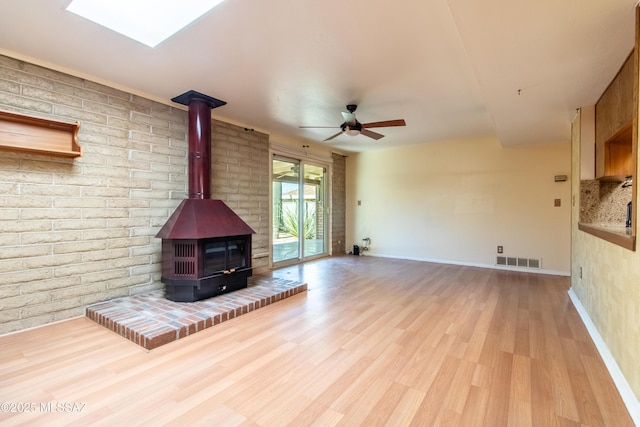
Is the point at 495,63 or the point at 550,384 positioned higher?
the point at 495,63

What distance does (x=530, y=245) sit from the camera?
4.93m

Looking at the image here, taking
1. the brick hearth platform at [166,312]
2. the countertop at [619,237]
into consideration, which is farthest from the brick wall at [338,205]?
the countertop at [619,237]

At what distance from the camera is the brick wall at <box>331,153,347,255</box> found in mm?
6629

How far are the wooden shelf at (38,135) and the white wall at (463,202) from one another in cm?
525

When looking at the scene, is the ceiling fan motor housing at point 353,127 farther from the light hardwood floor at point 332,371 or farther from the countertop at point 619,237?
the countertop at point 619,237

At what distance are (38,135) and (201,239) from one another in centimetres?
162

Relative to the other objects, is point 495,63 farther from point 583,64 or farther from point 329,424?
point 329,424

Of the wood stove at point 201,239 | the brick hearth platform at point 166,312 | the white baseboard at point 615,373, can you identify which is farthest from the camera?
the wood stove at point 201,239

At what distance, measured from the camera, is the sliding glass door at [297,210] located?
530 centimetres

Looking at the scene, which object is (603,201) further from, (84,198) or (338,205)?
(84,198)

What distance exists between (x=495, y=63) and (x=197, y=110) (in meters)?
2.98

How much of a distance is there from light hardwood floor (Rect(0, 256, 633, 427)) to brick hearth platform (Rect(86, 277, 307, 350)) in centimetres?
8

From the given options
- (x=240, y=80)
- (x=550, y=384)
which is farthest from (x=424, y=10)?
(x=550, y=384)

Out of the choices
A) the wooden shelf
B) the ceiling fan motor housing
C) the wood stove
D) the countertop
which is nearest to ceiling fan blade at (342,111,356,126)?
the ceiling fan motor housing
